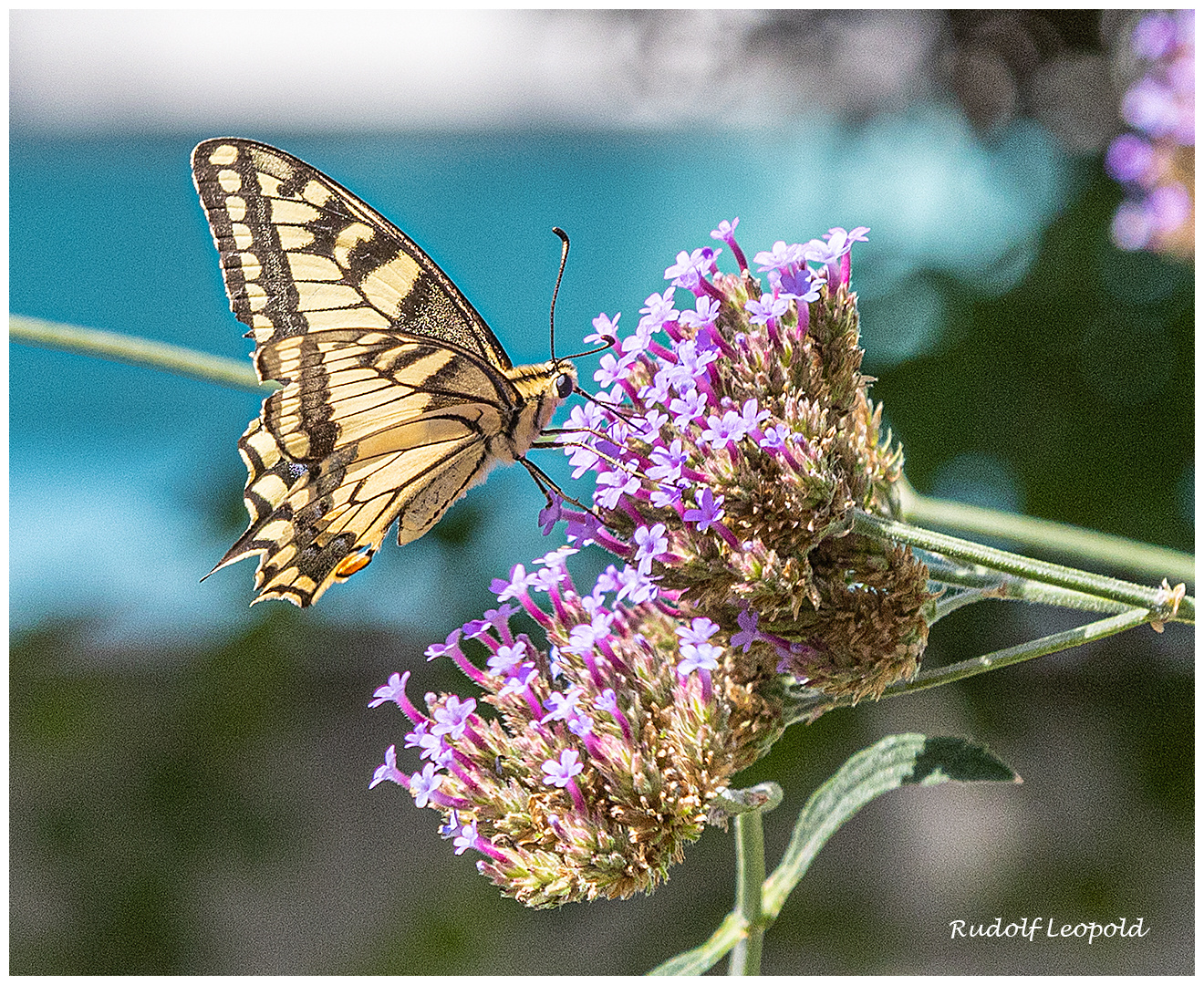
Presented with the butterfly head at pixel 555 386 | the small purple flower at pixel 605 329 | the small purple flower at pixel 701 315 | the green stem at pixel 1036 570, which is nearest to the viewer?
the green stem at pixel 1036 570

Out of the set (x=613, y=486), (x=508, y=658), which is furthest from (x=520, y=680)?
(x=613, y=486)

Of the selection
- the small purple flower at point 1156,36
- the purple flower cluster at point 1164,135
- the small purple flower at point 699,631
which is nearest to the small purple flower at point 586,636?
the small purple flower at point 699,631

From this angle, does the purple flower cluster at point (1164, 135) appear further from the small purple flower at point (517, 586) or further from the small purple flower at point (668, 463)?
the small purple flower at point (517, 586)

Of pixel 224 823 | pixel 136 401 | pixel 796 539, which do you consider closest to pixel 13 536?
pixel 136 401

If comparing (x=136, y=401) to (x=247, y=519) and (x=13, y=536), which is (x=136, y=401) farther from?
(x=13, y=536)

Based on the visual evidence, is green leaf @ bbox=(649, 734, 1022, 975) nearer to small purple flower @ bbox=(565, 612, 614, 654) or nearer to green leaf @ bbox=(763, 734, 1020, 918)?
green leaf @ bbox=(763, 734, 1020, 918)
